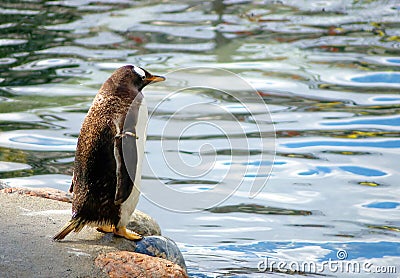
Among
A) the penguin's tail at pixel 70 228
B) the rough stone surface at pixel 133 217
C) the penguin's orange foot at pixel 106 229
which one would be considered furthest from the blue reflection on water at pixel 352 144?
the penguin's tail at pixel 70 228

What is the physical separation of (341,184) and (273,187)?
0.61 metres

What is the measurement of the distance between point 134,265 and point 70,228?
0.48m

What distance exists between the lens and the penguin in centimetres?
496

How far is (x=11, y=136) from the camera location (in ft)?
28.2

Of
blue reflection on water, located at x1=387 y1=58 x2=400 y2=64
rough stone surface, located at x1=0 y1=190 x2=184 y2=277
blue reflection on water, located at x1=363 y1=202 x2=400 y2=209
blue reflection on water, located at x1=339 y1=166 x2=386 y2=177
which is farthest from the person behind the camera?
blue reflection on water, located at x1=387 y1=58 x2=400 y2=64

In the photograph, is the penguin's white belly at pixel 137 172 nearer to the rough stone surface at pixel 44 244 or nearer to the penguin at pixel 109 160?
the penguin at pixel 109 160

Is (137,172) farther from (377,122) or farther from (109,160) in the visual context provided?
(377,122)

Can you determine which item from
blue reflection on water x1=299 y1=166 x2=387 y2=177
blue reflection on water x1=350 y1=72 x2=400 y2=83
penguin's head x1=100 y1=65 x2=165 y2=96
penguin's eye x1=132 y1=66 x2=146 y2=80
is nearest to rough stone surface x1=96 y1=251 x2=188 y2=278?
penguin's head x1=100 y1=65 x2=165 y2=96

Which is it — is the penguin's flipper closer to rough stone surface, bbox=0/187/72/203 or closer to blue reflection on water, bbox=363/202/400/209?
rough stone surface, bbox=0/187/72/203

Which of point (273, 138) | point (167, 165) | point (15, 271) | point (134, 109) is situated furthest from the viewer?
point (273, 138)

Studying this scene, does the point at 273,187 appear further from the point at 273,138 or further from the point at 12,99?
the point at 12,99

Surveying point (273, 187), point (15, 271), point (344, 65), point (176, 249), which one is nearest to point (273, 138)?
point (273, 187)

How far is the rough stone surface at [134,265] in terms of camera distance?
187 inches

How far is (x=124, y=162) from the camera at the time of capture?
496cm
